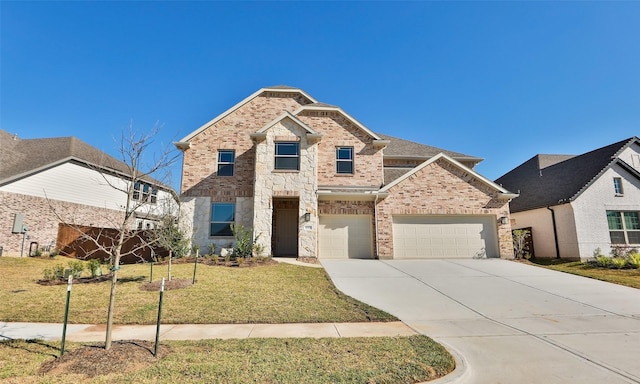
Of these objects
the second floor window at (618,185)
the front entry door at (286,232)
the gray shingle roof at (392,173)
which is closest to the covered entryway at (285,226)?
the front entry door at (286,232)

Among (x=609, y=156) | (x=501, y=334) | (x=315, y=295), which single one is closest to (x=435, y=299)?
(x=501, y=334)

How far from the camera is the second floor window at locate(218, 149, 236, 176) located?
1700 centimetres

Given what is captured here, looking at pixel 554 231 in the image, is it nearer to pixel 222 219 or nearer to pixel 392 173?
pixel 392 173

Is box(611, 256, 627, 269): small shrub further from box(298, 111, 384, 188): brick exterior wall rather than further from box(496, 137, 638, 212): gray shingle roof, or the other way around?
box(298, 111, 384, 188): brick exterior wall

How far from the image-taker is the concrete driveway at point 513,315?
14.5ft

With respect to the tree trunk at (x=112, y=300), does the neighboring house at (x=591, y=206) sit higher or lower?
higher

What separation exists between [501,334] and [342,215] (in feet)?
34.2

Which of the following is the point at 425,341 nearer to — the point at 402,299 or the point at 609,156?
the point at 402,299

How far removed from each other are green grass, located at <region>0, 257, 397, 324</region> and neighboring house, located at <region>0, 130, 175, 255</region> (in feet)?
18.3

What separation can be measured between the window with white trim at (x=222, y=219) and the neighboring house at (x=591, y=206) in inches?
743

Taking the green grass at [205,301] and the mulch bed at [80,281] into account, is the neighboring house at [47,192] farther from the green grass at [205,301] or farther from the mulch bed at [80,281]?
the green grass at [205,301]

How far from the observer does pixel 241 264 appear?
13.1 metres

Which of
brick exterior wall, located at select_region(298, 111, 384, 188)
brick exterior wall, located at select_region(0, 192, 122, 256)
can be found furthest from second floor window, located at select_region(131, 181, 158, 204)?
brick exterior wall, located at select_region(298, 111, 384, 188)

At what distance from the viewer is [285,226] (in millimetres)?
17125
